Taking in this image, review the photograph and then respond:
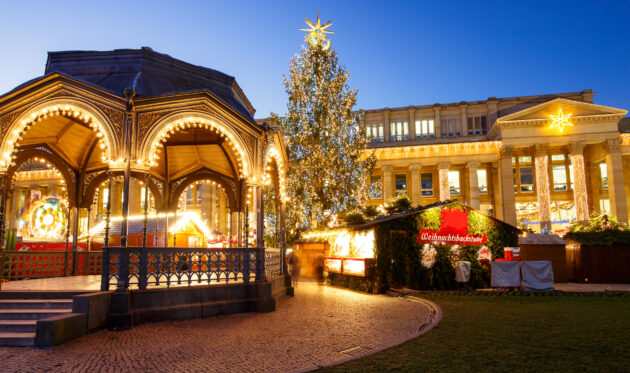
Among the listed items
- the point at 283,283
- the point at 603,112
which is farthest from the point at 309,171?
the point at 603,112

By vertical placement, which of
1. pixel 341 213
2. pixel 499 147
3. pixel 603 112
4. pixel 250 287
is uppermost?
pixel 603 112

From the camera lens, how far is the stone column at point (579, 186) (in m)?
45.4

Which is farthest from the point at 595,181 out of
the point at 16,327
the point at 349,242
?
the point at 16,327

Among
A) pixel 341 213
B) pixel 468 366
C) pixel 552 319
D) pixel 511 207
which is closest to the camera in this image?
pixel 468 366

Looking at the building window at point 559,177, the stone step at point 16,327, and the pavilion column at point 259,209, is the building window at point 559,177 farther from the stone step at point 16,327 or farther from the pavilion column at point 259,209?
the stone step at point 16,327

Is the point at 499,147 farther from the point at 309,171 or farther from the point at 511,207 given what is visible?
the point at 309,171

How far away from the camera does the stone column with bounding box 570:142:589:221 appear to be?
4541cm

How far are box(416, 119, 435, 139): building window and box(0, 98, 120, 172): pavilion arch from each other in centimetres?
5281

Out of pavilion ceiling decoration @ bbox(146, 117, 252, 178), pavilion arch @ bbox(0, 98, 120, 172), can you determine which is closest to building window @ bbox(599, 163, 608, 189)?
pavilion ceiling decoration @ bbox(146, 117, 252, 178)

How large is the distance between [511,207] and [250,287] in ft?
135

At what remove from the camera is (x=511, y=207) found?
152 ft

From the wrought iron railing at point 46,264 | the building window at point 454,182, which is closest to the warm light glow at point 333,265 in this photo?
the wrought iron railing at point 46,264

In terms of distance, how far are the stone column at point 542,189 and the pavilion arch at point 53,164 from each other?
43229 mm

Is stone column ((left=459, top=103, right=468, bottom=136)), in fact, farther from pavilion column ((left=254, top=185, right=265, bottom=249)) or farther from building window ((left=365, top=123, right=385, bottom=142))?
pavilion column ((left=254, top=185, right=265, bottom=249))
